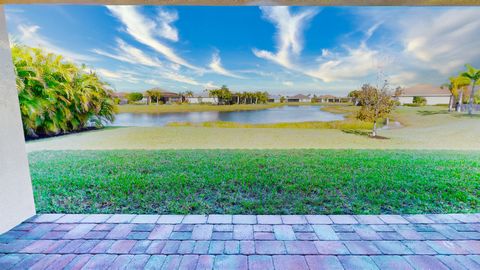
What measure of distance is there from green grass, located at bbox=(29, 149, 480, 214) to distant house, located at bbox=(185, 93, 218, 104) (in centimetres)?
129

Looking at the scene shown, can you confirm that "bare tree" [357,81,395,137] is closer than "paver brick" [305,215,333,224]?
No

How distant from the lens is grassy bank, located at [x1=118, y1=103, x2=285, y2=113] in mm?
5492

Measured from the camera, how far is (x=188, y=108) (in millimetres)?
5617

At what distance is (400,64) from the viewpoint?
4.95 metres

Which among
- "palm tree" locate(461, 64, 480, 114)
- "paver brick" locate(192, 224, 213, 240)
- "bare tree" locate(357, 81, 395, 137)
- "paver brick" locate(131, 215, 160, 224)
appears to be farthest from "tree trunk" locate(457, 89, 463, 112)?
"paver brick" locate(131, 215, 160, 224)

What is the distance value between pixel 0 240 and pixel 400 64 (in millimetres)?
6991

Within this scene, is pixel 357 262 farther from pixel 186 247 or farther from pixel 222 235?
pixel 186 247

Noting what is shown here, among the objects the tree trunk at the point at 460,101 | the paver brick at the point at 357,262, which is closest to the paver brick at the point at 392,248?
the paver brick at the point at 357,262

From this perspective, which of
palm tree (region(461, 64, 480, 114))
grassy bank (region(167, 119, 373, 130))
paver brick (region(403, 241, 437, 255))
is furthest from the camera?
grassy bank (region(167, 119, 373, 130))

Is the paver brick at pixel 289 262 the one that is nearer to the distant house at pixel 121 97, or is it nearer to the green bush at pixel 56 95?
the distant house at pixel 121 97

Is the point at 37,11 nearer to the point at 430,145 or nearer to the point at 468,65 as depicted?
the point at 468,65

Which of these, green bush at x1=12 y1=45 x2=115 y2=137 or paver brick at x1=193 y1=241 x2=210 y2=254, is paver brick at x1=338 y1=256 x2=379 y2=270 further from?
green bush at x1=12 y1=45 x2=115 y2=137

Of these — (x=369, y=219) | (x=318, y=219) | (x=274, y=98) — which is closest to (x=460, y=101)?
(x=274, y=98)

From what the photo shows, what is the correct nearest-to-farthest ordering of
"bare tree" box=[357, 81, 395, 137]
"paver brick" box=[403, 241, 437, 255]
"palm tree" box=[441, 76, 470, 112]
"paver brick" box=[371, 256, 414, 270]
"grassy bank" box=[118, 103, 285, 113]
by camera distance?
1. "paver brick" box=[371, 256, 414, 270]
2. "paver brick" box=[403, 241, 437, 255]
3. "palm tree" box=[441, 76, 470, 112]
4. "bare tree" box=[357, 81, 395, 137]
5. "grassy bank" box=[118, 103, 285, 113]
